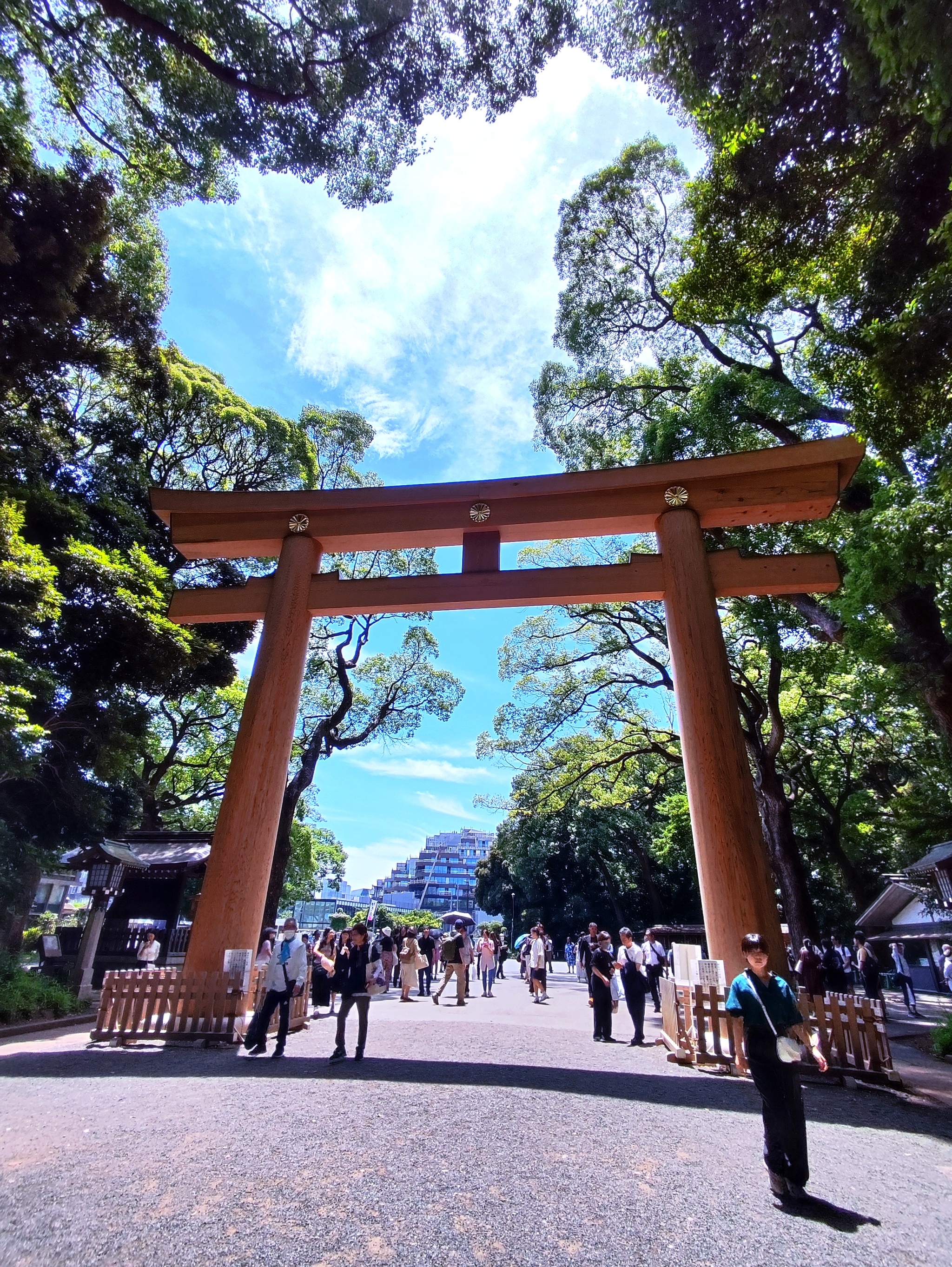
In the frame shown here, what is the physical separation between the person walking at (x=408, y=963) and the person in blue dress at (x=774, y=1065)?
32.6 feet

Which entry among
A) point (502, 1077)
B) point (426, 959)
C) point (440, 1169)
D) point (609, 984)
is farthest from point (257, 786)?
point (426, 959)

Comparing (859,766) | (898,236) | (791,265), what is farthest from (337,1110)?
(859,766)

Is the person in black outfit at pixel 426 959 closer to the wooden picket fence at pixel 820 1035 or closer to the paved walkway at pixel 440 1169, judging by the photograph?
the wooden picket fence at pixel 820 1035

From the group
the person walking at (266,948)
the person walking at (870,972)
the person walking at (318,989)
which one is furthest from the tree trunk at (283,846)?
the person walking at (870,972)

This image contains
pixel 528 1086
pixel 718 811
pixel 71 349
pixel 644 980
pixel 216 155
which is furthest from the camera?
pixel 71 349

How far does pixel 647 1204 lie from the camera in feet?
9.37

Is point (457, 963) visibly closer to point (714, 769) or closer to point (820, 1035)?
point (820, 1035)

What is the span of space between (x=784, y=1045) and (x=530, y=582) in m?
5.74

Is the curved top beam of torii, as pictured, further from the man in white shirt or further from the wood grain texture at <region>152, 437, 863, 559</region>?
the man in white shirt

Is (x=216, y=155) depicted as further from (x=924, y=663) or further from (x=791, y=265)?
(x=924, y=663)

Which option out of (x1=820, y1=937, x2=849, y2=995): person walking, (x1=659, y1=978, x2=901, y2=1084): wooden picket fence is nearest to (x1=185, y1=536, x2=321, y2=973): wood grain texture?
(x1=659, y1=978, x2=901, y2=1084): wooden picket fence

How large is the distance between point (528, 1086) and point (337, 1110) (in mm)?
1533

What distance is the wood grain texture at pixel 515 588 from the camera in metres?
7.79

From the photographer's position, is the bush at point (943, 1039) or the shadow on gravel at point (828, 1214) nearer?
the shadow on gravel at point (828, 1214)
